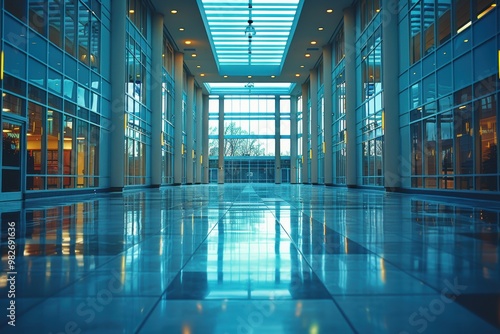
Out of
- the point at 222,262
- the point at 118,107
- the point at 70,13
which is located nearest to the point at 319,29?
the point at 118,107

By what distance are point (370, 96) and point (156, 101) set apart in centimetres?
1484

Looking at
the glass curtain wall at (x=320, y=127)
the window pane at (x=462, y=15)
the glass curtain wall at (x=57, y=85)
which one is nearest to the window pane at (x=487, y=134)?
the window pane at (x=462, y=15)

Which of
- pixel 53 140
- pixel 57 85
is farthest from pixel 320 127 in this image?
pixel 53 140

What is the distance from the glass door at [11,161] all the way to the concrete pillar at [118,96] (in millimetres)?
8204

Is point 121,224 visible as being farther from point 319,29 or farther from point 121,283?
point 319,29

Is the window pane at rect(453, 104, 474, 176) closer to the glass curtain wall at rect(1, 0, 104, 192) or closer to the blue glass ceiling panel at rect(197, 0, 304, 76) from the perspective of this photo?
the glass curtain wall at rect(1, 0, 104, 192)

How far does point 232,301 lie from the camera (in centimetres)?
297

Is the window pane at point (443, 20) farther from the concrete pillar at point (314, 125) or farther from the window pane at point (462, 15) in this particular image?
the concrete pillar at point (314, 125)

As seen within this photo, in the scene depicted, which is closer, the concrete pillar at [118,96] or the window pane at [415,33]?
the window pane at [415,33]

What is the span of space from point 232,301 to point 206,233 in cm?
346

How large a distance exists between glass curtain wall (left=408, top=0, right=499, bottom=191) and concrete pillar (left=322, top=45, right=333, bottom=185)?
53.8 feet

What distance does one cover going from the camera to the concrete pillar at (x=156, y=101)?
29.7 metres

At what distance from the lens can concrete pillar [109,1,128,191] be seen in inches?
879

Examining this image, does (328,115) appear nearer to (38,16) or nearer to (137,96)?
(137,96)
